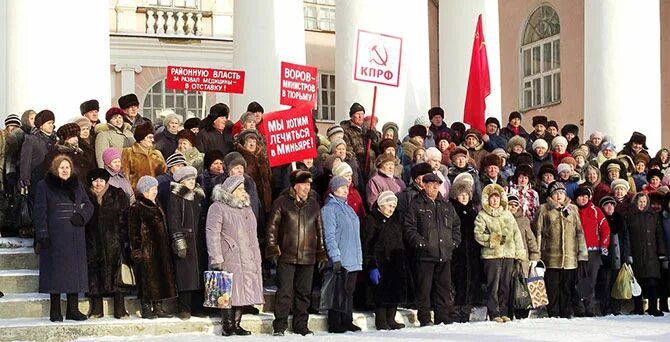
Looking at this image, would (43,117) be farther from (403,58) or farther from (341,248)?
(403,58)

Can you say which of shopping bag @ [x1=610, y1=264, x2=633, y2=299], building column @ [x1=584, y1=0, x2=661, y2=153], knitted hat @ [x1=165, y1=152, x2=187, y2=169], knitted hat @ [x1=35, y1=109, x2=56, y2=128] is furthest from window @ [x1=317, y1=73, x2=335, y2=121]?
knitted hat @ [x1=165, y1=152, x2=187, y2=169]

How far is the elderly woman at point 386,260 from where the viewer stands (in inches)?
496

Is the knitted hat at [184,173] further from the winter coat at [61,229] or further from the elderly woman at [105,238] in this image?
the winter coat at [61,229]

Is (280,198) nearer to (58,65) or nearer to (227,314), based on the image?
(227,314)

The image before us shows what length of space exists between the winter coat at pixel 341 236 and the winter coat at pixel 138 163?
1.78 meters

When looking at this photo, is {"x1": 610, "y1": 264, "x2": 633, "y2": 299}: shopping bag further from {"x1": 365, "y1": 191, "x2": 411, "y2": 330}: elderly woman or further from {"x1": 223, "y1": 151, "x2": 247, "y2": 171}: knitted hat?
{"x1": 223, "y1": 151, "x2": 247, "y2": 171}: knitted hat

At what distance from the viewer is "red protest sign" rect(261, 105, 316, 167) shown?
13.0m

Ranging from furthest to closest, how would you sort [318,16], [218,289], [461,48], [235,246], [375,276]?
[318,16], [461,48], [375,276], [235,246], [218,289]

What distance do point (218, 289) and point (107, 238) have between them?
1142 millimetres

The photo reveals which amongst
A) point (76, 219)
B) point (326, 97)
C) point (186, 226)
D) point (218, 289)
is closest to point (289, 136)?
point (186, 226)

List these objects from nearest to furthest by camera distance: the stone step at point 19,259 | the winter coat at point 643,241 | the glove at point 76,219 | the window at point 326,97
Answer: the glove at point 76,219 < the stone step at point 19,259 < the winter coat at point 643,241 < the window at point 326,97

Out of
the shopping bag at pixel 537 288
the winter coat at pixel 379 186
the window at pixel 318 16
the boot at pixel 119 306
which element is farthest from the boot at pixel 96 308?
the window at pixel 318 16

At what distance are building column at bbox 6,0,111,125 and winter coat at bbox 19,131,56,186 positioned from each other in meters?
1.44

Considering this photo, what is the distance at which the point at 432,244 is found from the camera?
41.9 feet
